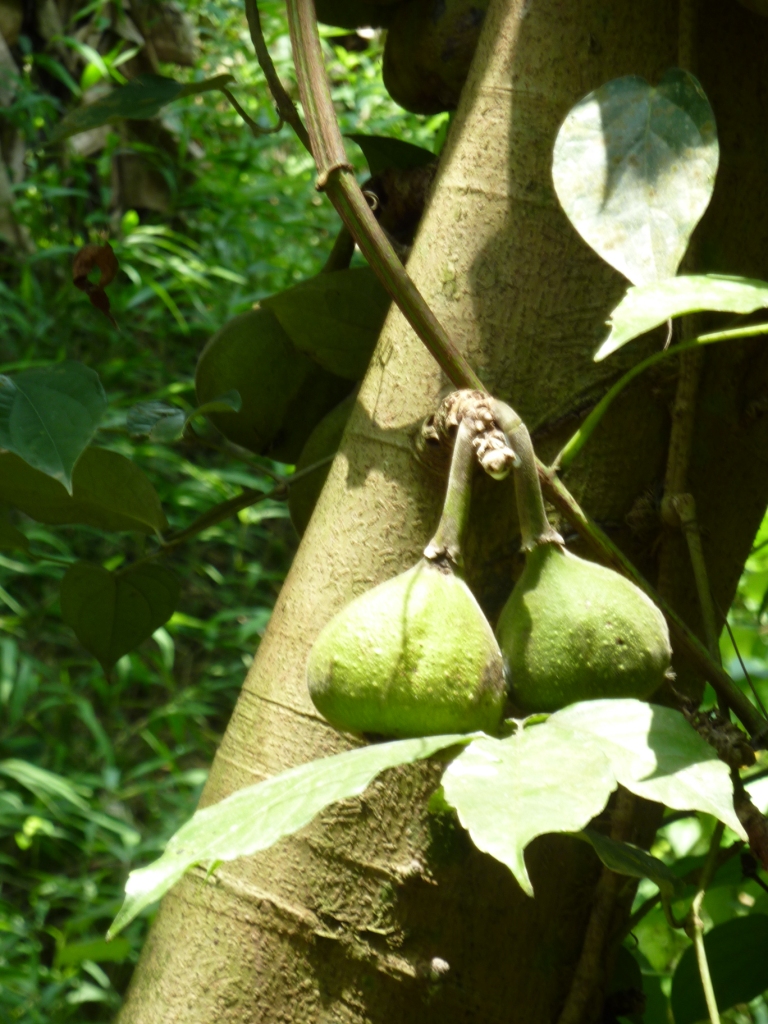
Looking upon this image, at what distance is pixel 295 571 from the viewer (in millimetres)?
537

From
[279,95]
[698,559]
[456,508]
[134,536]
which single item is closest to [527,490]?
[456,508]

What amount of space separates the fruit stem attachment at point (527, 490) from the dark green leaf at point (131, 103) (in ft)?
1.30

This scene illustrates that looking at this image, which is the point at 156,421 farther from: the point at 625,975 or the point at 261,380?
the point at 625,975

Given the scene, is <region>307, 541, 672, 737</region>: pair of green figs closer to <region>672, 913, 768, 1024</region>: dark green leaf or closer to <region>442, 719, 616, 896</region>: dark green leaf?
<region>442, 719, 616, 896</region>: dark green leaf

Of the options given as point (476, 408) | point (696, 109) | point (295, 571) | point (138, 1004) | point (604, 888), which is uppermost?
point (696, 109)

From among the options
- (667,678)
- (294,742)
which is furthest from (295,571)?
(667,678)

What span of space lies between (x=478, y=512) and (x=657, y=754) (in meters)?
0.18

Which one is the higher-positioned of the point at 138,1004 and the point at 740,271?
the point at 740,271

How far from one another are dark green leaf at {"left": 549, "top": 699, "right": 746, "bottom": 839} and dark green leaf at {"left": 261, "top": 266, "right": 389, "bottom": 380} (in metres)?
0.34

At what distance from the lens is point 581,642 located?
1.28 ft

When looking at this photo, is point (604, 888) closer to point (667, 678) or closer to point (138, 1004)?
point (667, 678)

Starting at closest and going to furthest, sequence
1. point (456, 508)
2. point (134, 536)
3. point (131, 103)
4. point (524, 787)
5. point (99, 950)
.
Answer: point (524, 787)
point (456, 508)
point (131, 103)
point (99, 950)
point (134, 536)

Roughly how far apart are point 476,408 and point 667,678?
0.51ft

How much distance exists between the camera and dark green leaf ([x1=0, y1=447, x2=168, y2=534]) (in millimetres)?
597
